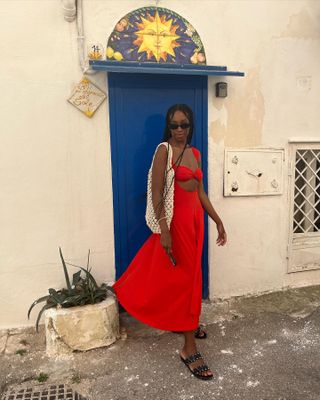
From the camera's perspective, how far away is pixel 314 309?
3.66 m

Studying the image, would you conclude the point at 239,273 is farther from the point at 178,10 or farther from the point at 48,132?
the point at 178,10

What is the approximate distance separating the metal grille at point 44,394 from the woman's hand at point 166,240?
3.88 ft

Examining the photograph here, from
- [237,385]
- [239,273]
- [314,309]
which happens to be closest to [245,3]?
[239,273]

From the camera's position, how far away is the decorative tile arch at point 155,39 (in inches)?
128

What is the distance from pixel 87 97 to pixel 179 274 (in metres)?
1.81

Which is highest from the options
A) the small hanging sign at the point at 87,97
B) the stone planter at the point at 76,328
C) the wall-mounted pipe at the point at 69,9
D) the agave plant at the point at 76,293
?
the wall-mounted pipe at the point at 69,9

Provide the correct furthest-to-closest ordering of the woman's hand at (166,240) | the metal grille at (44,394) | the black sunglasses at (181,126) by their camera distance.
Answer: the black sunglasses at (181,126) < the woman's hand at (166,240) < the metal grille at (44,394)

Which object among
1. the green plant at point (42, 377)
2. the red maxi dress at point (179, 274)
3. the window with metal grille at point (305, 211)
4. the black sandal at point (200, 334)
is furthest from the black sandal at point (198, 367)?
the window with metal grille at point (305, 211)

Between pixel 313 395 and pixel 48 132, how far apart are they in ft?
9.75

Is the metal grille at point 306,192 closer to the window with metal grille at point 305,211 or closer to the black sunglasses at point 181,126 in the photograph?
the window with metal grille at point 305,211

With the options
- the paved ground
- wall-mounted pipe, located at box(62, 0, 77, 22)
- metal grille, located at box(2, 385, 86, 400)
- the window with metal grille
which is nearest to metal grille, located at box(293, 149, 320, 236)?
the window with metal grille

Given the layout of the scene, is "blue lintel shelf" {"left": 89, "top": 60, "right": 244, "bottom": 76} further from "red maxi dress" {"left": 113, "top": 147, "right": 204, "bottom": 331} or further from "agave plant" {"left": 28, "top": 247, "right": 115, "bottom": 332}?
"agave plant" {"left": 28, "top": 247, "right": 115, "bottom": 332}

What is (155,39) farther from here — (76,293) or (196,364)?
(196,364)

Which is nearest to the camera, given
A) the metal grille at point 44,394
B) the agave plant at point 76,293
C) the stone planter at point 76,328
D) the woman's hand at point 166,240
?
the metal grille at point 44,394
